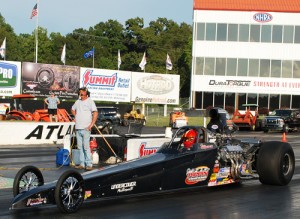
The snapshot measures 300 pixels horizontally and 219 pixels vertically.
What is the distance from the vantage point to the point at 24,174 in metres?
8.77

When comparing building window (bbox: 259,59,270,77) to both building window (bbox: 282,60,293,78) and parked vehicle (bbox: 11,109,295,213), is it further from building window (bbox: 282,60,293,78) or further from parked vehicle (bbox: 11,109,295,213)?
parked vehicle (bbox: 11,109,295,213)

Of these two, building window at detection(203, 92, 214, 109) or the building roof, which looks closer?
the building roof

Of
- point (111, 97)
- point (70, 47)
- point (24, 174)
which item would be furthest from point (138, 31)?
point (24, 174)

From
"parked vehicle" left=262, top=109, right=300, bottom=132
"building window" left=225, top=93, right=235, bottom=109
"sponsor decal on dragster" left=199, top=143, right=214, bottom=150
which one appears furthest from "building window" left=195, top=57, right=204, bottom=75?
"sponsor decal on dragster" left=199, top=143, right=214, bottom=150

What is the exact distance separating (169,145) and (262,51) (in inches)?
2099

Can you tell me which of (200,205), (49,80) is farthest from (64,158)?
(49,80)

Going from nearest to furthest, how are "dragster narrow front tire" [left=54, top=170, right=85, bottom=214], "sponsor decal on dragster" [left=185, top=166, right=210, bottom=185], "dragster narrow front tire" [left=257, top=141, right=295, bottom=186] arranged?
"dragster narrow front tire" [left=54, top=170, right=85, bottom=214], "sponsor decal on dragster" [left=185, top=166, right=210, bottom=185], "dragster narrow front tire" [left=257, top=141, right=295, bottom=186]

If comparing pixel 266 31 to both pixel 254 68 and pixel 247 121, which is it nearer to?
pixel 254 68

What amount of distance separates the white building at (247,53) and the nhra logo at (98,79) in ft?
46.8

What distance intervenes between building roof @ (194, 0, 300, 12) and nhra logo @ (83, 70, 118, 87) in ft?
52.1

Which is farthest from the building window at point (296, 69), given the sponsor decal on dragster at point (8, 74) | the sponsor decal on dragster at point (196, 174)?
the sponsor decal on dragster at point (196, 174)

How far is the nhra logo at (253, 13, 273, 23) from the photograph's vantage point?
2425 inches

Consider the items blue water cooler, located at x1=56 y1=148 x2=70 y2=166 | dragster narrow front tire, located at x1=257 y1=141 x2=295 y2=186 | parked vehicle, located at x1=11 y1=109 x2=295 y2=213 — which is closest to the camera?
parked vehicle, located at x1=11 y1=109 x2=295 y2=213

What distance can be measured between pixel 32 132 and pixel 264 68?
41943mm
